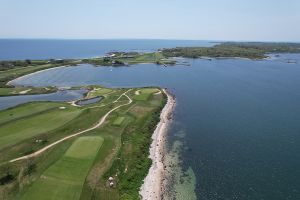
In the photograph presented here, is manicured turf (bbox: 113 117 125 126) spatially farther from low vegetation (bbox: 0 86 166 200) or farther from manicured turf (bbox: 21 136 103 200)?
manicured turf (bbox: 21 136 103 200)

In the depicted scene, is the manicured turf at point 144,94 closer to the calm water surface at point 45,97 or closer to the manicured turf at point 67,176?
the calm water surface at point 45,97

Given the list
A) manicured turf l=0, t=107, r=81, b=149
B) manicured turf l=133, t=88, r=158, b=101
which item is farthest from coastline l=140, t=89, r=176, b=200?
manicured turf l=0, t=107, r=81, b=149

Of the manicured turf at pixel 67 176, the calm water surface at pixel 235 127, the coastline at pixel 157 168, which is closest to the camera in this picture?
the manicured turf at pixel 67 176

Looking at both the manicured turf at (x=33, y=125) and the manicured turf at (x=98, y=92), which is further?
the manicured turf at (x=98, y=92)

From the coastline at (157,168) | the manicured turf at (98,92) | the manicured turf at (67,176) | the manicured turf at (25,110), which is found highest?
the manicured turf at (67,176)

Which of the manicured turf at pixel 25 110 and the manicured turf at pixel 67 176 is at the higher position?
the manicured turf at pixel 67 176

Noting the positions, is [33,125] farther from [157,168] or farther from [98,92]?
[98,92]

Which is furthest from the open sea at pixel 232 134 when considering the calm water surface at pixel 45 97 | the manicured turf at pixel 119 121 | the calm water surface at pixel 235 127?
the calm water surface at pixel 45 97
